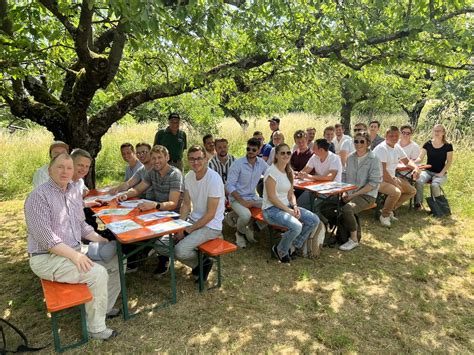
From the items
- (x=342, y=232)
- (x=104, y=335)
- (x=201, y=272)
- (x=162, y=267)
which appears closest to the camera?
(x=104, y=335)

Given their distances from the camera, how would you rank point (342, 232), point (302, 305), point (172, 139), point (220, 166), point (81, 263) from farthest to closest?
point (172, 139) → point (220, 166) → point (342, 232) → point (302, 305) → point (81, 263)

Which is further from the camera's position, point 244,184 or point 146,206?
point 244,184

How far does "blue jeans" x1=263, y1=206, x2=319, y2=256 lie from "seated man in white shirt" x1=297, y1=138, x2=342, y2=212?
0.69 metres

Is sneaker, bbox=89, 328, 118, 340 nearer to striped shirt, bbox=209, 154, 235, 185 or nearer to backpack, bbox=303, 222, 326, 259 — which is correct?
backpack, bbox=303, 222, 326, 259

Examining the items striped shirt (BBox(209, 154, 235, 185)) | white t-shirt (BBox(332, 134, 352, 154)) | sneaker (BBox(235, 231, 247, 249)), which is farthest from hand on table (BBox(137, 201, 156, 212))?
white t-shirt (BBox(332, 134, 352, 154))

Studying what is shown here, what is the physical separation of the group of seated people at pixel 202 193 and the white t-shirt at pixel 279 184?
1 centimetres

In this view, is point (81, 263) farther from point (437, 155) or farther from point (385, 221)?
point (437, 155)

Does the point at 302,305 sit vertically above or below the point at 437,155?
below

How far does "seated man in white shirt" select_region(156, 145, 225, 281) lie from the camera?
3.67 metres

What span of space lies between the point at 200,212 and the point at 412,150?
16.9ft

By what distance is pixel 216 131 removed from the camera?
13.3 meters

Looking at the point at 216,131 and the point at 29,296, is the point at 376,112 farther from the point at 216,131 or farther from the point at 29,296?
the point at 29,296

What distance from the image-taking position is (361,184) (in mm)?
5176

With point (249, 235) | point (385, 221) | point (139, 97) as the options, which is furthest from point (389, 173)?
point (139, 97)
